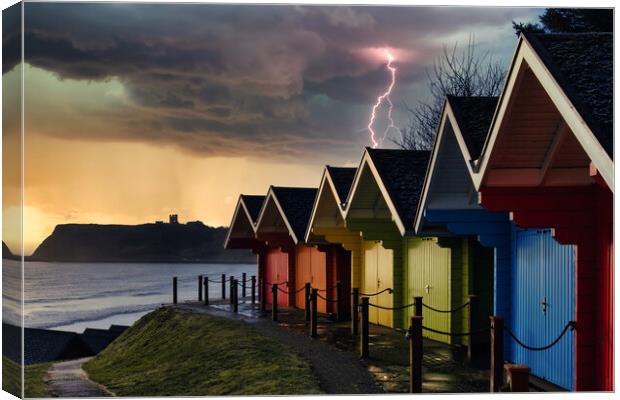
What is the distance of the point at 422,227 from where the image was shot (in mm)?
18125

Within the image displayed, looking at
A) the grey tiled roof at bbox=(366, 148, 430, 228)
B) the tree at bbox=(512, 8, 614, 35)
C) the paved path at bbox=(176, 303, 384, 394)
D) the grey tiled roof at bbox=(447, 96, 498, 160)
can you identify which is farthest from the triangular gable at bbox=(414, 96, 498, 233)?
the tree at bbox=(512, 8, 614, 35)

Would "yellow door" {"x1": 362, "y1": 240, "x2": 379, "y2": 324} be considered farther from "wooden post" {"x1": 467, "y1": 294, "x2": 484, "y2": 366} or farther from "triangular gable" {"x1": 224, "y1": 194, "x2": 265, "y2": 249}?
Answer: "triangular gable" {"x1": 224, "y1": 194, "x2": 265, "y2": 249}

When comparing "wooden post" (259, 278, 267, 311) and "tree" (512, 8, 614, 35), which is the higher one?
"tree" (512, 8, 614, 35)

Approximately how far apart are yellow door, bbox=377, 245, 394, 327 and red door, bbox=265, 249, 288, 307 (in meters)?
8.94

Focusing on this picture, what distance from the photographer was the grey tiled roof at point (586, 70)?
892 cm

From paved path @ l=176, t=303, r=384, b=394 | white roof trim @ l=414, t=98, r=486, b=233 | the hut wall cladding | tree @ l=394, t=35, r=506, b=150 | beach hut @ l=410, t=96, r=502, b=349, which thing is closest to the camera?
the hut wall cladding

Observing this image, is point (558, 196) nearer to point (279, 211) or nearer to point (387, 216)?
point (387, 216)

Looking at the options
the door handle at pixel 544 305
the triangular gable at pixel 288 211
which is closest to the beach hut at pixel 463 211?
the door handle at pixel 544 305

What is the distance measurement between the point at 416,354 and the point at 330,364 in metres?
3.65

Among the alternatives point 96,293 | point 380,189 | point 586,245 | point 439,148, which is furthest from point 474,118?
point 96,293

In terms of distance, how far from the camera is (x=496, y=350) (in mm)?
12969

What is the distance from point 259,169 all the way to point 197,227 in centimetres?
6077

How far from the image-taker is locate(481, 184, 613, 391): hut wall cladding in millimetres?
12117

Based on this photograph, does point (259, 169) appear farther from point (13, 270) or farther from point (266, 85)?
point (13, 270)
